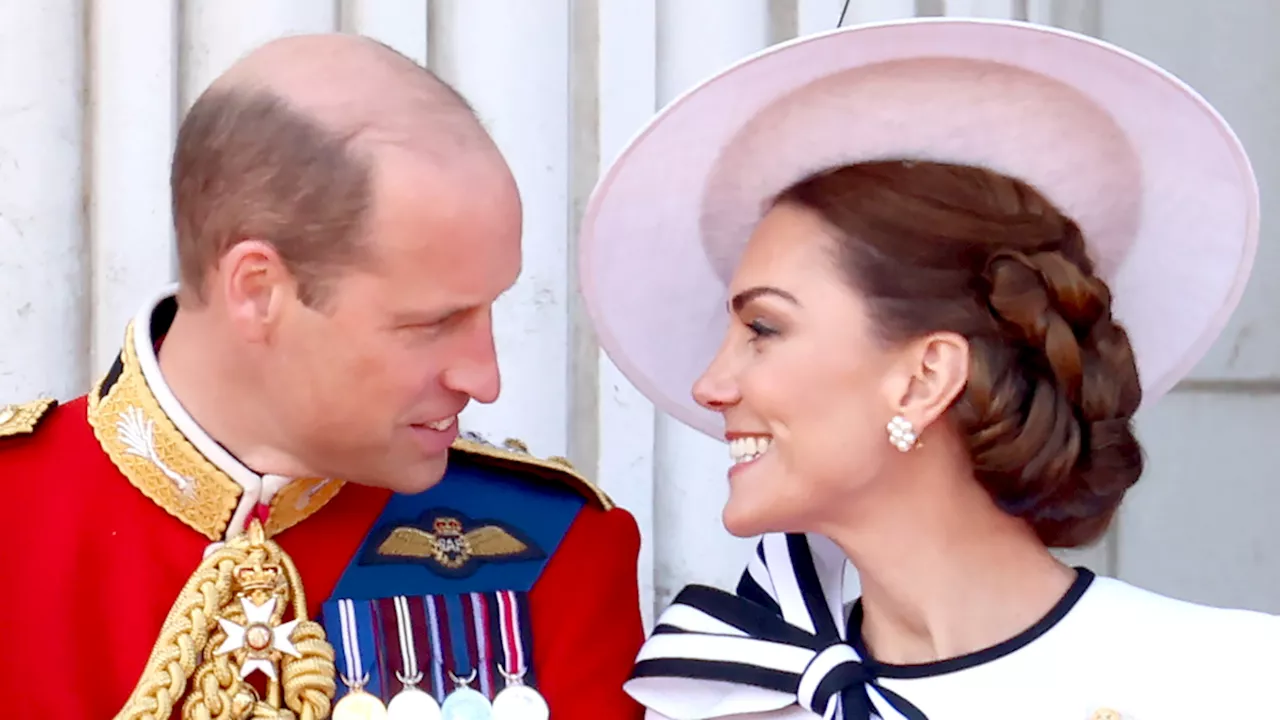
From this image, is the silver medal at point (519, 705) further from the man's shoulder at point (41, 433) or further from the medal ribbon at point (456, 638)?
the man's shoulder at point (41, 433)

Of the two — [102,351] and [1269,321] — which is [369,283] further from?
[1269,321]

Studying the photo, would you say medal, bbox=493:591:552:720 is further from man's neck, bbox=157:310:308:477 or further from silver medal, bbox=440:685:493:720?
man's neck, bbox=157:310:308:477

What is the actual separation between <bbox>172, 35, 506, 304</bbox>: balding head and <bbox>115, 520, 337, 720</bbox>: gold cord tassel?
0.24m

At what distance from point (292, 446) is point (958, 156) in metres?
0.63

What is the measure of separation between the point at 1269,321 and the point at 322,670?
1.59 metres

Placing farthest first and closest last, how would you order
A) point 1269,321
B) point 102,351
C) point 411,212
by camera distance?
1. point 1269,321
2. point 102,351
3. point 411,212

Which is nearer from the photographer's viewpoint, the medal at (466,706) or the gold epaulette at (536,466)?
the medal at (466,706)

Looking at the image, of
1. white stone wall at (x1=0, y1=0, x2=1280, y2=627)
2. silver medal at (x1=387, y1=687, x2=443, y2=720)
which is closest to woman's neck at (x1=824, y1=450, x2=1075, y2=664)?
silver medal at (x1=387, y1=687, x2=443, y2=720)

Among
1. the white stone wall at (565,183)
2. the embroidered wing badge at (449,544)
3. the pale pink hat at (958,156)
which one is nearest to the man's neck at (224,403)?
the embroidered wing badge at (449,544)

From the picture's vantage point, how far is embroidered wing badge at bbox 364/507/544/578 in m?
1.41

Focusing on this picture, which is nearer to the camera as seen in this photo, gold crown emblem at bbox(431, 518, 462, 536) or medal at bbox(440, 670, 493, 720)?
medal at bbox(440, 670, 493, 720)

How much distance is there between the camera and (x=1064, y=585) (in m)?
1.35

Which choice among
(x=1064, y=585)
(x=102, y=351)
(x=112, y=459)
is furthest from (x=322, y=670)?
(x=102, y=351)

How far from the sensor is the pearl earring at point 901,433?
4.26 ft
